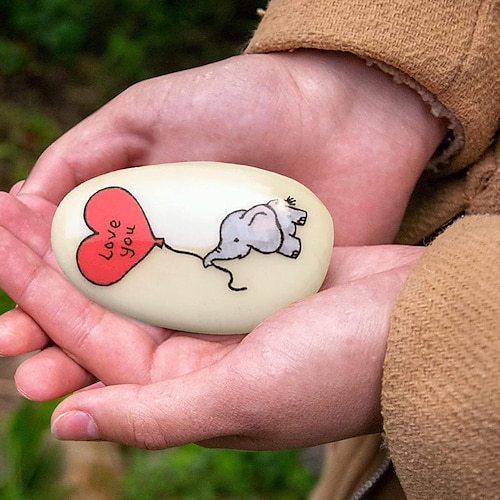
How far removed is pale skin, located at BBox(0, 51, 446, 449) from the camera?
0.83 metres

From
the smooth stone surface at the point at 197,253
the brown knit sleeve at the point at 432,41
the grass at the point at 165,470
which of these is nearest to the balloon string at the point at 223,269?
the smooth stone surface at the point at 197,253

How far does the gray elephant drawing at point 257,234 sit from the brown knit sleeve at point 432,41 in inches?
11.2

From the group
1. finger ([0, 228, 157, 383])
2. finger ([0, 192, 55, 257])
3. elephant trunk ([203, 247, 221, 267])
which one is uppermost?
elephant trunk ([203, 247, 221, 267])

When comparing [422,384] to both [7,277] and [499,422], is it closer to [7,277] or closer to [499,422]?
[499,422]

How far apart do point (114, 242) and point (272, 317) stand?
26cm

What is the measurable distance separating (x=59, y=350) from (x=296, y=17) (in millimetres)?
619

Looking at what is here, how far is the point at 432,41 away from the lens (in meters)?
1.01

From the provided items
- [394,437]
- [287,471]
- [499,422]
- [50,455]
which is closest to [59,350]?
[394,437]

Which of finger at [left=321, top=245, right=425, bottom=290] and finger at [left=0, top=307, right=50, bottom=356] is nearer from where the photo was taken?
finger at [left=0, top=307, right=50, bottom=356]

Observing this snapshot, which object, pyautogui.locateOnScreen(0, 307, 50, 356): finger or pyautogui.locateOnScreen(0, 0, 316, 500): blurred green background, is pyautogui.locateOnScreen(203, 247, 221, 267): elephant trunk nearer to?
pyautogui.locateOnScreen(0, 307, 50, 356): finger

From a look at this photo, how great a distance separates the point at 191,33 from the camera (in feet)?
7.72

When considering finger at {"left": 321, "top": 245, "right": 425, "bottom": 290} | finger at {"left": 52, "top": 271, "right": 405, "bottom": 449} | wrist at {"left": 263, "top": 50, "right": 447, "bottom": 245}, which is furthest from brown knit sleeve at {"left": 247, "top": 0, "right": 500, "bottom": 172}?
finger at {"left": 52, "top": 271, "right": 405, "bottom": 449}

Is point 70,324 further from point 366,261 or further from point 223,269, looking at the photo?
point 366,261

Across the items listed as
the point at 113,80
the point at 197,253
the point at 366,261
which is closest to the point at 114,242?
the point at 197,253
